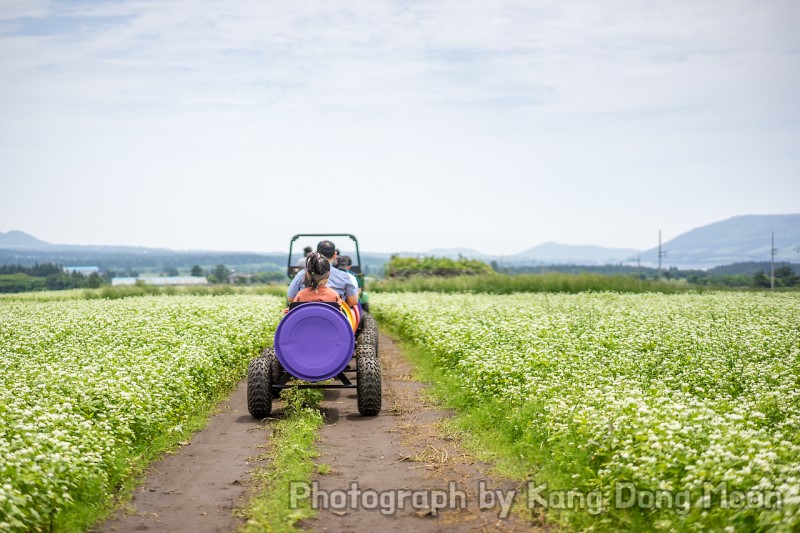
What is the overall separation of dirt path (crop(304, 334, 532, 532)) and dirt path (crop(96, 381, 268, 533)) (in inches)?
34.7

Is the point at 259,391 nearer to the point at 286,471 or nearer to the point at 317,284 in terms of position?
the point at 317,284

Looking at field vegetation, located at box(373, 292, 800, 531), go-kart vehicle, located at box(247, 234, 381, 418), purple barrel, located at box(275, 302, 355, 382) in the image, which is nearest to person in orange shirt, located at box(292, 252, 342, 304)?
go-kart vehicle, located at box(247, 234, 381, 418)

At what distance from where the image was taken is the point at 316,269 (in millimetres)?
12977

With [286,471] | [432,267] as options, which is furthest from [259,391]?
[432,267]

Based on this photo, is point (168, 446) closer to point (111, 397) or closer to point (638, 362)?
point (111, 397)

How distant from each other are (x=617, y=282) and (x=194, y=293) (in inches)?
970

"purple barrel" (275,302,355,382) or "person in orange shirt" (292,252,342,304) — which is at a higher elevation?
"person in orange shirt" (292,252,342,304)

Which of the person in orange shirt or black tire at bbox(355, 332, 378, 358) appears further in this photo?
black tire at bbox(355, 332, 378, 358)

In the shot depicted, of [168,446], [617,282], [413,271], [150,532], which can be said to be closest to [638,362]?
[168,446]

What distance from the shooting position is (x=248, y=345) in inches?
714

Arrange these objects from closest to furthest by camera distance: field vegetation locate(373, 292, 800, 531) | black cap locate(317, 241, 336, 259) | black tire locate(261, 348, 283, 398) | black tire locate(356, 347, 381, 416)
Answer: field vegetation locate(373, 292, 800, 531) → black tire locate(356, 347, 381, 416) → black tire locate(261, 348, 283, 398) → black cap locate(317, 241, 336, 259)

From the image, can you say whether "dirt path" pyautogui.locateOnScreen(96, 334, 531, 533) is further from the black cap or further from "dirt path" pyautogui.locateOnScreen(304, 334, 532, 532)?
the black cap

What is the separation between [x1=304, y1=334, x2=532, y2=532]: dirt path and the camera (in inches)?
293

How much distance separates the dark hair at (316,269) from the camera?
510 inches
